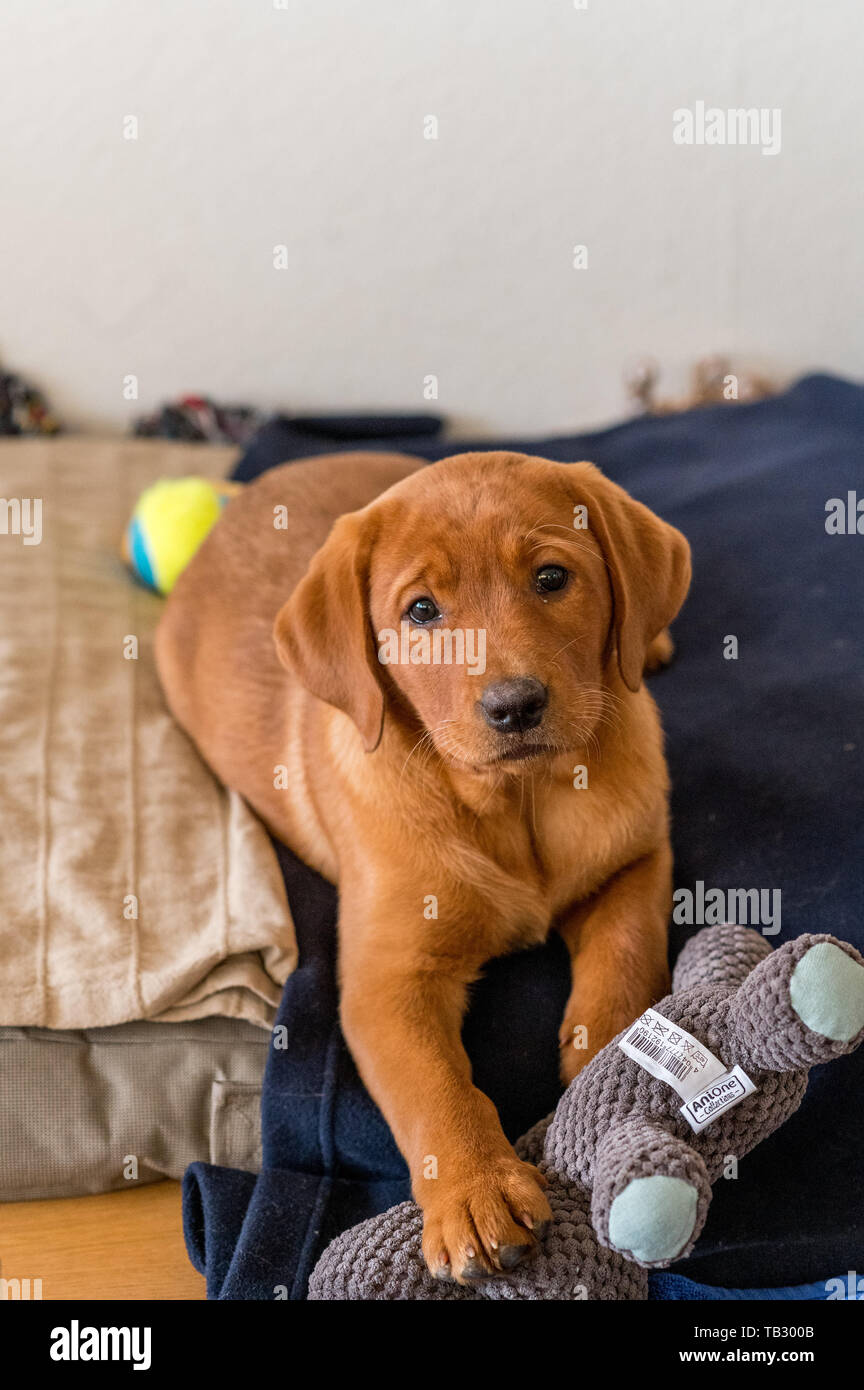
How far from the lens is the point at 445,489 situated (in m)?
1.97

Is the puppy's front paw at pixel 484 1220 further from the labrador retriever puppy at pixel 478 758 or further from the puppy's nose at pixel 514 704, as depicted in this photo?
the puppy's nose at pixel 514 704

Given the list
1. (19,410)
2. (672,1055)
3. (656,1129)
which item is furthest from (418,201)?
(656,1129)

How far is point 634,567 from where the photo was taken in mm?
2037

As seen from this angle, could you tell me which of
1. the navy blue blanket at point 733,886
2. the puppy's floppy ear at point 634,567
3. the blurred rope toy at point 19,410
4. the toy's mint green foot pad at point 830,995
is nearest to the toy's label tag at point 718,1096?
the toy's mint green foot pad at point 830,995

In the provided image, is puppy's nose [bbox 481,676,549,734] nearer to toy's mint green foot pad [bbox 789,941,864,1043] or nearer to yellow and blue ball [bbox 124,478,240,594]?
toy's mint green foot pad [bbox 789,941,864,1043]

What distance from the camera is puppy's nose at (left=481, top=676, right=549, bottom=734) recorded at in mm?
1771

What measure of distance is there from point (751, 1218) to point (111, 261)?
12.7 ft

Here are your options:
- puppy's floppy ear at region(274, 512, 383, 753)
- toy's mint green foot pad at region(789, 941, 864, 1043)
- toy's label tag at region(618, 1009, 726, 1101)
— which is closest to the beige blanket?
puppy's floppy ear at region(274, 512, 383, 753)

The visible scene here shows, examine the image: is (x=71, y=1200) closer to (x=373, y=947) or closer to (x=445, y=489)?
(x=373, y=947)

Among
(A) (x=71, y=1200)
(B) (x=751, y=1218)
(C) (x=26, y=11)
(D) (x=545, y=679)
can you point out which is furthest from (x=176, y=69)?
(B) (x=751, y=1218)

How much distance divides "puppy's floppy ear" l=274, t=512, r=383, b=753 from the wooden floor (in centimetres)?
91

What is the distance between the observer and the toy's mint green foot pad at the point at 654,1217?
4.55ft

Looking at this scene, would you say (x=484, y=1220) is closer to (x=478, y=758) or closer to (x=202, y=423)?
(x=478, y=758)

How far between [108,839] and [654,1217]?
151 centimetres
